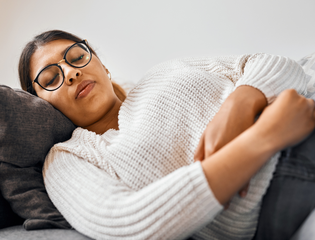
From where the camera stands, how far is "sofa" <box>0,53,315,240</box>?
0.71 metres

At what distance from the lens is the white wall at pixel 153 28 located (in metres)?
1.42

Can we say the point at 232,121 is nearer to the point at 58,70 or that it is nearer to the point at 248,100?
the point at 248,100

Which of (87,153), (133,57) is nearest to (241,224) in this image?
(87,153)

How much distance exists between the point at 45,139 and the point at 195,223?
0.62 meters

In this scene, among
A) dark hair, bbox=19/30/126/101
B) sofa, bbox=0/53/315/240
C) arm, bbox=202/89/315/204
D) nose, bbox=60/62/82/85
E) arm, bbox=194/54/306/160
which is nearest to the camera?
arm, bbox=202/89/315/204

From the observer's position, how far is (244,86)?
2.30 feet

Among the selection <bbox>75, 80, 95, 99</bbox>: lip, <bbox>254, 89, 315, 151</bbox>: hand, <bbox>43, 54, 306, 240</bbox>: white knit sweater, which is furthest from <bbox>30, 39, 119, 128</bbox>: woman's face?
<bbox>254, 89, 315, 151</bbox>: hand

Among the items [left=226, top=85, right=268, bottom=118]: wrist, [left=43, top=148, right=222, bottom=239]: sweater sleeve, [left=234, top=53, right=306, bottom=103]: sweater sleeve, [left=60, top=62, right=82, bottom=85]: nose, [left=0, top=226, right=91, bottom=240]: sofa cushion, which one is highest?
Answer: [left=60, top=62, right=82, bottom=85]: nose

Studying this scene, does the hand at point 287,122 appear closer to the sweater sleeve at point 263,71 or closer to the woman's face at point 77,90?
the sweater sleeve at point 263,71

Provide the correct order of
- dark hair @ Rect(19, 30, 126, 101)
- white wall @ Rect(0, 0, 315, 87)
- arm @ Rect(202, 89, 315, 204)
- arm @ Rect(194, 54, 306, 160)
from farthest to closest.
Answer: white wall @ Rect(0, 0, 315, 87)
dark hair @ Rect(19, 30, 126, 101)
arm @ Rect(194, 54, 306, 160)
arm @ Rect(202, 89, 315, 204)

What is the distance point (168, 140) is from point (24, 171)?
52cm

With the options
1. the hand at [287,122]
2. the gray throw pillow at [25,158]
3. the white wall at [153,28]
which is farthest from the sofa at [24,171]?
the white wall at [153,28]

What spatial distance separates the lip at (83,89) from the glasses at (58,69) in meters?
0.07

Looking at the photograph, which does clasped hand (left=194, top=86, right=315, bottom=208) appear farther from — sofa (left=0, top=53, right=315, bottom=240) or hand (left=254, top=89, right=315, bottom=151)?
sofa (left=0, top=53, right=315, bottom=240)
